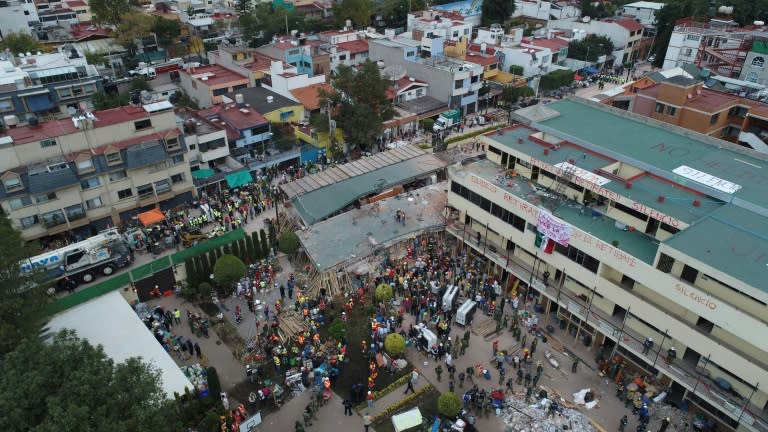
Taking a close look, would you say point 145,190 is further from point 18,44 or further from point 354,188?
point 18,44

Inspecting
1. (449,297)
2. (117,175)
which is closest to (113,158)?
(117,175)

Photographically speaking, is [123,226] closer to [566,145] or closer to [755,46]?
[566,145]

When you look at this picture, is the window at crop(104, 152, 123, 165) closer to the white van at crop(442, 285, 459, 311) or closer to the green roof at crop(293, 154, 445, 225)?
the green roof at crop(293, 154, 445, 225)

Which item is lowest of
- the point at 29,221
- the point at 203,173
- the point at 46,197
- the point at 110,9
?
the point at 203,173

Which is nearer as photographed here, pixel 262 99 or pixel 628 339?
pixel 628 339

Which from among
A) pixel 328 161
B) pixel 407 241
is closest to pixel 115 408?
pixel 407 241

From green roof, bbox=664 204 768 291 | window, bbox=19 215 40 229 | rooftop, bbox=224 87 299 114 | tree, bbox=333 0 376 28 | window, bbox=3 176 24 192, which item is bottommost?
window, bbox=19 215 40 229

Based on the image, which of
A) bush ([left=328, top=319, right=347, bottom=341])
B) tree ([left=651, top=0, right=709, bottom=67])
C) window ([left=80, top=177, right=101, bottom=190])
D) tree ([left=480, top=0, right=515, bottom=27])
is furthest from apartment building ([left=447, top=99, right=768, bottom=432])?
tree ([left=480, top=0, right=515, bottom=27])
